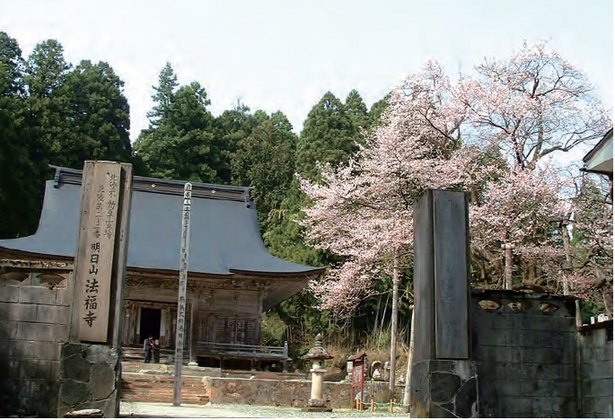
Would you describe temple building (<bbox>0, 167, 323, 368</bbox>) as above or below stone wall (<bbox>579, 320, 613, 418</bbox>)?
above

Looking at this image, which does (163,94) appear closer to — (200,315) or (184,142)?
(184,142)

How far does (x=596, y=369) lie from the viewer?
25.9 ft

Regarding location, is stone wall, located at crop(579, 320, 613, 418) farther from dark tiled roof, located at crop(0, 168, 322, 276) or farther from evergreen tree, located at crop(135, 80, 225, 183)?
evergreen tree, located at crop(135, 80, 225, 183)

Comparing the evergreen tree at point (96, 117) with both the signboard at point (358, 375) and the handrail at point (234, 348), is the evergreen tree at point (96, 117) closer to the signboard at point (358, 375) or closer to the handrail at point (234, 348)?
the handrail at point (234, 348)

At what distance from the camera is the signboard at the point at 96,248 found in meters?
7.77

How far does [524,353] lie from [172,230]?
1483 cm

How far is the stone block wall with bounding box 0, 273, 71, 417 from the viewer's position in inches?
311

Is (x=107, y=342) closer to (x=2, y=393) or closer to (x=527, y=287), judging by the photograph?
(x=2, y=393)

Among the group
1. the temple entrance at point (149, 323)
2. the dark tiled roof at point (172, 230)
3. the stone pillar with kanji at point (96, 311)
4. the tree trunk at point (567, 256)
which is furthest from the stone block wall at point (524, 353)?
the temple entrance at point (149, 323)

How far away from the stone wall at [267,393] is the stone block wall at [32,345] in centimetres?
653

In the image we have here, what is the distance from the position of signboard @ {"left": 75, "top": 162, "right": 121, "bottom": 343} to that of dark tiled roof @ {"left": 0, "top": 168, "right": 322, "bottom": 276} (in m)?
10.8

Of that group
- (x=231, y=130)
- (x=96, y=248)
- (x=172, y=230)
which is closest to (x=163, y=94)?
(x=231, y=130)

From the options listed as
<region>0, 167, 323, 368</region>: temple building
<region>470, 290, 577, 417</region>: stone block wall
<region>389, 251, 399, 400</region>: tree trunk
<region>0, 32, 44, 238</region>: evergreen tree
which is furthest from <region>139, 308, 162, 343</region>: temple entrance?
<region>470, 290, 577, 417</region>: stone block wall

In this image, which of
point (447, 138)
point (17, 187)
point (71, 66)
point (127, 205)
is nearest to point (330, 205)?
point (447, 138)
